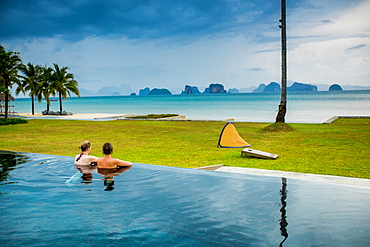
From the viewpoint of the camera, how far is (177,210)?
503 centimetres

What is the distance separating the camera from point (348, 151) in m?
10.4

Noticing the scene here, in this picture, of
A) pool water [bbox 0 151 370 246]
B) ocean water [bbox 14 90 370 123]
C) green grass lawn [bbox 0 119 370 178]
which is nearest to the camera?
pool water [bbox 0 151 370 246]

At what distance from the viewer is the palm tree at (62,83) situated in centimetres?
3900

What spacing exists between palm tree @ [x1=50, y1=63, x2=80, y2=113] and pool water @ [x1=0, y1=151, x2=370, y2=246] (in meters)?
34.7

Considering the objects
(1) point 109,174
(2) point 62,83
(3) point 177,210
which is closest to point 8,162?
(1) point 109,174

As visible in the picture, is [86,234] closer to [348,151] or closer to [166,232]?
[166,232]

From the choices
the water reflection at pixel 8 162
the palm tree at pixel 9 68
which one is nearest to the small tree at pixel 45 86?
the palm tree at pixel 9 68

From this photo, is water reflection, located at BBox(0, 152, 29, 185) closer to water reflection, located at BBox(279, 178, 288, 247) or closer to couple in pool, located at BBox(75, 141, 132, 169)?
couple in pool, located at BBox(75, 141, 132, 169)

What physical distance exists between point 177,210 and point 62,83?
39342mm

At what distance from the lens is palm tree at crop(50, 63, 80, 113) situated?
128ft

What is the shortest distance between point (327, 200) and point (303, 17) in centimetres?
2597

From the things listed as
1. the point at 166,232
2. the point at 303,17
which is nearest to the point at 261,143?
the point at 166,232

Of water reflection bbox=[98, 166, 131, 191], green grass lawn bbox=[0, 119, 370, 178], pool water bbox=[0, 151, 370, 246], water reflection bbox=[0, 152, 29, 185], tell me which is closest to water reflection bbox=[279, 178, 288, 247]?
pool water bbox=[0, 151, 370, 246]

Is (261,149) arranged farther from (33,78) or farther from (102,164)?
(33,78)
